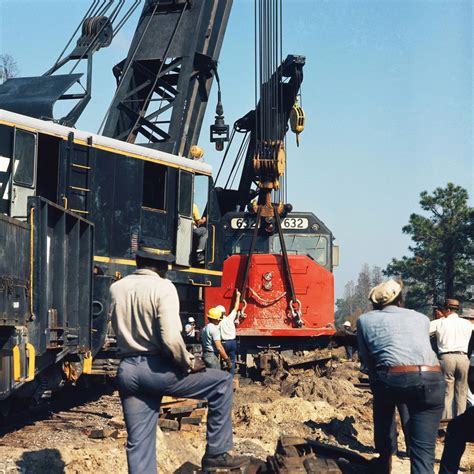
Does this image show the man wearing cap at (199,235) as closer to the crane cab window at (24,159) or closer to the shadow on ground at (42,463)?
the crane cab window at (24,159)

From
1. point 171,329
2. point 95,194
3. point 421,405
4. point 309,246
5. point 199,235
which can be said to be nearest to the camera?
point 171,329

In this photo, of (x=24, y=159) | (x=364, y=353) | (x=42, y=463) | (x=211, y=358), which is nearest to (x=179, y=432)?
(x=42, y=463)

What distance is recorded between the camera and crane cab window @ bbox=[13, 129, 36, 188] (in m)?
12.2

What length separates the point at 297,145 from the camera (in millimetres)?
21172

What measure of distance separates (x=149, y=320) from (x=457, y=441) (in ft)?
8.54

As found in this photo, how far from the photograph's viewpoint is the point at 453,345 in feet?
34.8

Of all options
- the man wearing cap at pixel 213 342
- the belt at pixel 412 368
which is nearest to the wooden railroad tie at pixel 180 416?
the man wearing cap at pixel 213 342

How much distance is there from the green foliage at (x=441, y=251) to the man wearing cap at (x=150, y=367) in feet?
147

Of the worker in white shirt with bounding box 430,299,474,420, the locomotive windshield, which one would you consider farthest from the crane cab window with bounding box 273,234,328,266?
the worker in white shirt with bounding box 430,299,474,420

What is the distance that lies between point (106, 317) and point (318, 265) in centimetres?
825

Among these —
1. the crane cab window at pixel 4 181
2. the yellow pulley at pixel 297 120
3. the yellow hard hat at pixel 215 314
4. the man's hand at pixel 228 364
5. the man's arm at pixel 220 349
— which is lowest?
the man's hand at pixel 228 364

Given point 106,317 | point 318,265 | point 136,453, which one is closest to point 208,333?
point 106,317

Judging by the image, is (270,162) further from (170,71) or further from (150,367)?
(150,367)

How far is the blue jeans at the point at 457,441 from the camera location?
689cm
